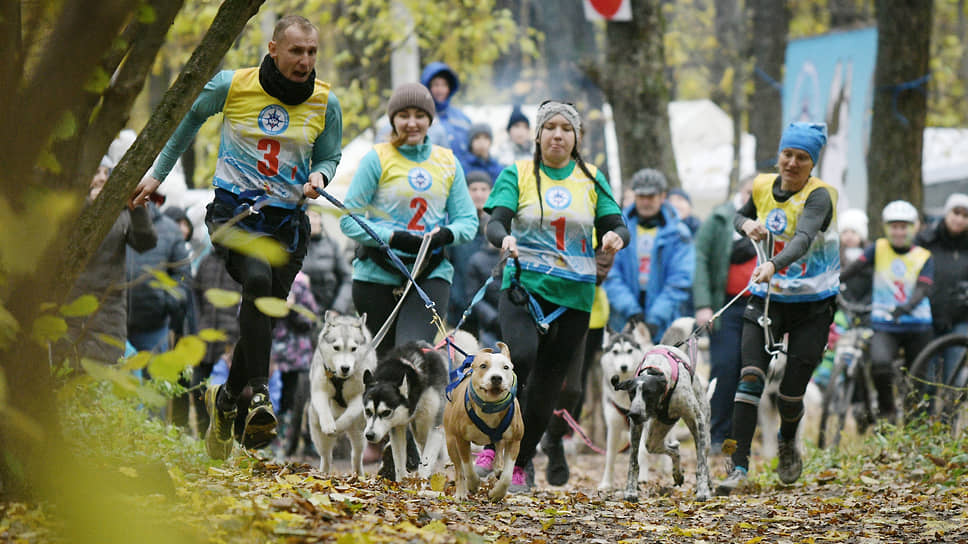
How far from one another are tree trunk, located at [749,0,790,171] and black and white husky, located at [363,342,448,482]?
635 inches

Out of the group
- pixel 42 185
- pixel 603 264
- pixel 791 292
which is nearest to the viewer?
pixel 42 185

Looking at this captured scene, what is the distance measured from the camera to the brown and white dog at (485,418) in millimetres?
6078

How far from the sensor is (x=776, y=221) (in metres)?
7.55

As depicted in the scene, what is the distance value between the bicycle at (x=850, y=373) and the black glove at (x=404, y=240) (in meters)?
5.97

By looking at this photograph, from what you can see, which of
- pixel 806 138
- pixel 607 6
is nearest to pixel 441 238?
pixel 806 138

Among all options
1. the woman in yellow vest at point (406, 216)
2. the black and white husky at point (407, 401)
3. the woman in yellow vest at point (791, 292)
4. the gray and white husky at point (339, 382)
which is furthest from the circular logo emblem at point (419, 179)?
the woman in yellow vest at point (791, 292)

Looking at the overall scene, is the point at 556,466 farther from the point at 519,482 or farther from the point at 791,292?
the point at 791,292

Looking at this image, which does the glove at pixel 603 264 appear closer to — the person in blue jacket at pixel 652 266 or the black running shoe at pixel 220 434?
the person in blue jacket at pixel 652 266

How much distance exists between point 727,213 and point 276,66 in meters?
5.66

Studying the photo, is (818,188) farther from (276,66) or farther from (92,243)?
(92,243)

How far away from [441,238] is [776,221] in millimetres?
2212

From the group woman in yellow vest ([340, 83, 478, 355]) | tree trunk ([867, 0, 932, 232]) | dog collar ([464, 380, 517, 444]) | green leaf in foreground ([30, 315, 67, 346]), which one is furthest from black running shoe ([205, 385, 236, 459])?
tree trunk ([867, 0, 932, 232])

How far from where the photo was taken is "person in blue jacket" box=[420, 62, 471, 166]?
11648 mm

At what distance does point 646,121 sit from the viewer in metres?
13.8
